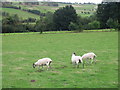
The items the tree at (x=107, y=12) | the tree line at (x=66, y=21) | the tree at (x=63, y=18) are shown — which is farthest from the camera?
the tree at (x=63, y=18)

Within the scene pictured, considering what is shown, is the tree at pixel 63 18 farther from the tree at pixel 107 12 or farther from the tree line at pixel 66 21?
the tree at pixel 107 12

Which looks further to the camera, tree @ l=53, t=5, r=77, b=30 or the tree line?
tree @ l=53, t=5, r=77, b=30

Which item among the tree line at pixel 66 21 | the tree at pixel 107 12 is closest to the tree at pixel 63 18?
the tree line at pixel 66 21

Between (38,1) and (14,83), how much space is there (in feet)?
548

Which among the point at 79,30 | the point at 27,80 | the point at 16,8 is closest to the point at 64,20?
the point at 79,30

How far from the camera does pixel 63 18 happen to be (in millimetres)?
95625

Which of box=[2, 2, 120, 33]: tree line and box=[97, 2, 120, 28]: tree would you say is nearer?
box=[2, 2, 120, 33]: tree line

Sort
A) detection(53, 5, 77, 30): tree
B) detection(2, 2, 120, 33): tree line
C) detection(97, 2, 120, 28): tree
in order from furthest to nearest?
1. detection(53, 5, 77, 30): tree
2. detection(97, 2, 120, 28): tree
3. detection(2, 2, 120, 33): tree line

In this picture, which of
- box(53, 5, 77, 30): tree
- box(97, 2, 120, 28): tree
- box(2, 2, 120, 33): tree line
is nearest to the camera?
box(2, 2, 120, 33): tree line

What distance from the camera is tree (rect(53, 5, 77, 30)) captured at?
94988 millimetres

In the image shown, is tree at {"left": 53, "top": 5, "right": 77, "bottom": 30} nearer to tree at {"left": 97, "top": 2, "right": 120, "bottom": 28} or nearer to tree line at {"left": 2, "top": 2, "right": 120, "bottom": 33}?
tree line at {"left": 2, "top": 2, "right": 120, "bottom": 33}

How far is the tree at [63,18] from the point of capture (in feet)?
312

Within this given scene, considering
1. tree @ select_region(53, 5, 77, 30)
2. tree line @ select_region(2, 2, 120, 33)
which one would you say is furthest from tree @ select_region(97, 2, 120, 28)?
tree @ select_region(53, 5, 77, 30)

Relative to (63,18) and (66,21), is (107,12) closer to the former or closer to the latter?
(66,21)
